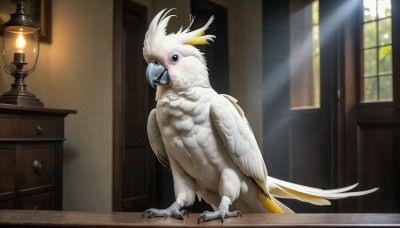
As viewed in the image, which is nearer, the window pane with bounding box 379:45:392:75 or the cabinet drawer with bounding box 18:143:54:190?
the cabinet drawer with bounding box 18:143:54:190

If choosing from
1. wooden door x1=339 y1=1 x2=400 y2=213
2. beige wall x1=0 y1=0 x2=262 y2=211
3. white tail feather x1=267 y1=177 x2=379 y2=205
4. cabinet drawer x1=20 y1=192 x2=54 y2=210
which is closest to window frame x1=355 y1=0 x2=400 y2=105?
wooden door x1=339 y1=1 x2=400 y2=213

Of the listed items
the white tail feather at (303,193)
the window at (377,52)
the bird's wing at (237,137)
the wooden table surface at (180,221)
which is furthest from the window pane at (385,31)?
the wooden table surface at (180,221)

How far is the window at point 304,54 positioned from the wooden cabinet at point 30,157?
3.57ft

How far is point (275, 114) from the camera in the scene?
209 centimetres

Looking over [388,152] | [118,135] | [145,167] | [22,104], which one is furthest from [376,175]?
[22,104]

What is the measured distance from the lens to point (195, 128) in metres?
1.12

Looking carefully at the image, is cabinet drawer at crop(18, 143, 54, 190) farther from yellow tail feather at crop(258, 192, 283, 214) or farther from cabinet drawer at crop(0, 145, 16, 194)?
yellow tail feather at crop(258, 192, 283, 214)

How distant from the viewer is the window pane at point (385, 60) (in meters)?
1.85

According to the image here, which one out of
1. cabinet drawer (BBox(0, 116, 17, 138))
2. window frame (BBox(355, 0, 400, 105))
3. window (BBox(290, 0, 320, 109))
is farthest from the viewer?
window (BBox(290, 0, 320, 109))

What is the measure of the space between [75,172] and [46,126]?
16.2 inches

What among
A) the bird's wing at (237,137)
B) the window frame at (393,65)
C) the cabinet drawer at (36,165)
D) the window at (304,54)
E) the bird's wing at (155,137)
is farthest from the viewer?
the window at (304,54)

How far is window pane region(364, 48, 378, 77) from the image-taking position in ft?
6.22

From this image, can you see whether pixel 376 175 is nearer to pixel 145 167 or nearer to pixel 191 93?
pixel 145 167

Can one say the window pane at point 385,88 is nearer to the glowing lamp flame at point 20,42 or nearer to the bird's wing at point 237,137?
the bird's wing at point 237,137
